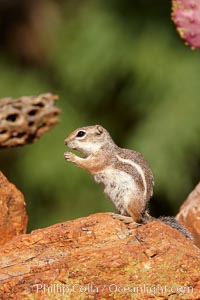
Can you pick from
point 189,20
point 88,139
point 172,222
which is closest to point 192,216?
point 172,222

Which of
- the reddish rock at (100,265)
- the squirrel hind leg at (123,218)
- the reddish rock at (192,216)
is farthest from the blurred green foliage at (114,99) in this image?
the reddish rock at (100,265)

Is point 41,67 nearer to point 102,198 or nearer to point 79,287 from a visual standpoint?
point 102,198

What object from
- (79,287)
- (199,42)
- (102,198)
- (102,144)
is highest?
(199,42)

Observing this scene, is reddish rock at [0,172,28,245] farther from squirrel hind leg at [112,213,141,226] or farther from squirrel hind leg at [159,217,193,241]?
squirrel hind leg at [159,217,193,241]

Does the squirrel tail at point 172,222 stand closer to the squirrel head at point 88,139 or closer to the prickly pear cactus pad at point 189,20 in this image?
the squirrel head at point 88,139

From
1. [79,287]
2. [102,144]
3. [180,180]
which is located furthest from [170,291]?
[180,180]

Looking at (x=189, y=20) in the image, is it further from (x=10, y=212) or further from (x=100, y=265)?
(x=100, y=265)

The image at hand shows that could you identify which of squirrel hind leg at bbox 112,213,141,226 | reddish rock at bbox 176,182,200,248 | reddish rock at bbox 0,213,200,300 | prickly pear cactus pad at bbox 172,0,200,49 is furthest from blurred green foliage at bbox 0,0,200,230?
reddish rock at bbox 0,213,200,300
